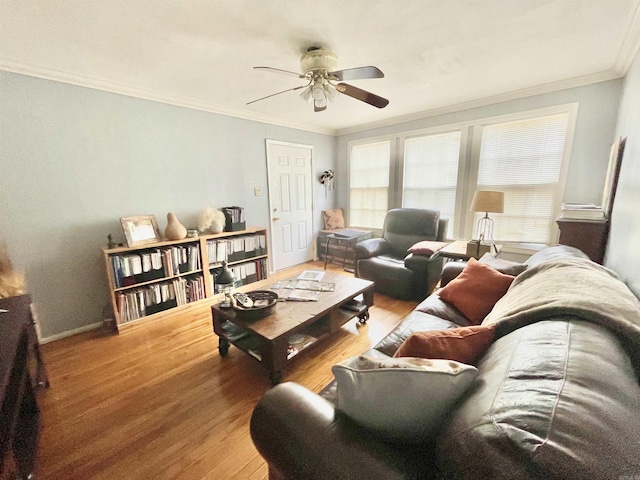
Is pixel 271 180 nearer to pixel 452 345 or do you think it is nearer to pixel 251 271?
pixel 251 271

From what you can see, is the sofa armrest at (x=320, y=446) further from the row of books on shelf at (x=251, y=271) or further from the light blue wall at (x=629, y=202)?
the row of books on shelf at (x=251, y=271)

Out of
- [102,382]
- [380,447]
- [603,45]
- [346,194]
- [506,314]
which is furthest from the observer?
[346,194]

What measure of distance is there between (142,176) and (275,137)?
185cm

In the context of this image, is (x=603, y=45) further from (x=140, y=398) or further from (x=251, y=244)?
(x=140, y=398)

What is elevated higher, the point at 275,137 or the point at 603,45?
the point at 603,45

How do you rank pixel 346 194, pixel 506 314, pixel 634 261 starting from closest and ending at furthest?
1. pixel 506 314
2. pixel 634 261
3. pixel 346 194

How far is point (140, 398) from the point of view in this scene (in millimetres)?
1677

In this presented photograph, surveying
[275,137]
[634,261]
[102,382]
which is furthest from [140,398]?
[275,137]

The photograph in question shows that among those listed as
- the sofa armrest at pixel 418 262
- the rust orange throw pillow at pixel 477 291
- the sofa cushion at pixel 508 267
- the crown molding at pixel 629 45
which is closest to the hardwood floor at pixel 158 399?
the sofa armrest at pixel 418 262

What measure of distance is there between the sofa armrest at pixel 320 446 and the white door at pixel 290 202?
332 cm

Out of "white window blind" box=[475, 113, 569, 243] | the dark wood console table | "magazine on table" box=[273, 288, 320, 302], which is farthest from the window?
the dark wood console table

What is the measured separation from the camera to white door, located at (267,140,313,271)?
13.0ft

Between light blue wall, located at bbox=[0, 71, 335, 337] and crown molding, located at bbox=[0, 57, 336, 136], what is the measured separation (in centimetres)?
5

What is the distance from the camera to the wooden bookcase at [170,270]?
2443 millimetres
